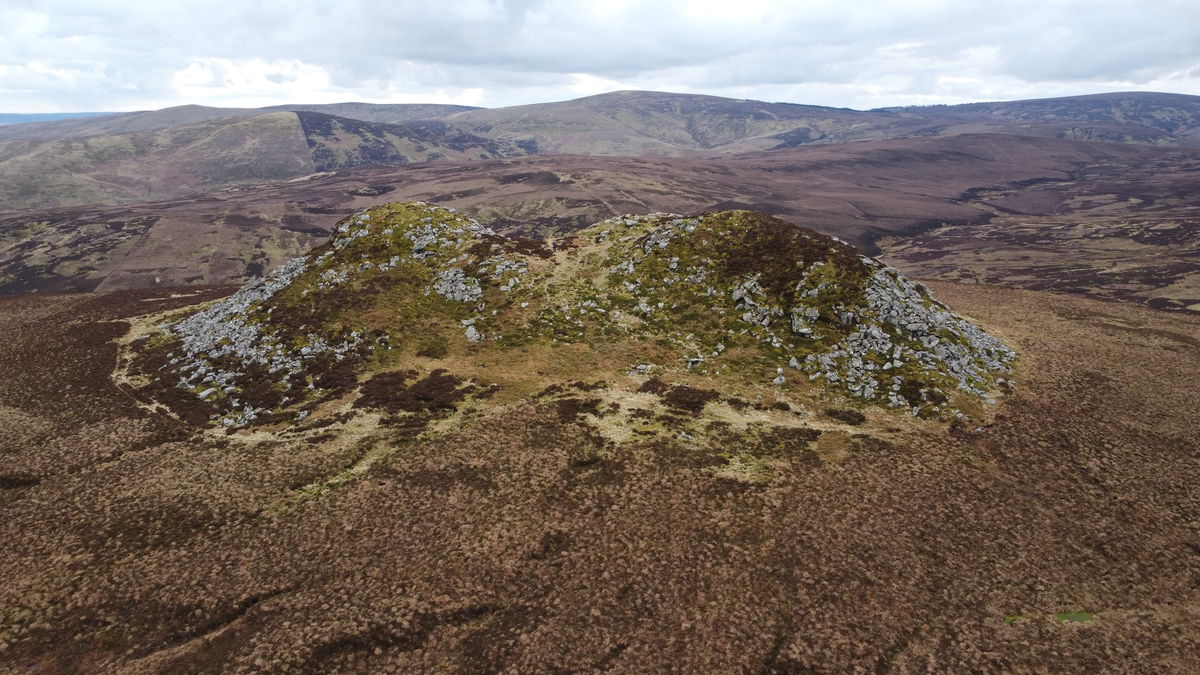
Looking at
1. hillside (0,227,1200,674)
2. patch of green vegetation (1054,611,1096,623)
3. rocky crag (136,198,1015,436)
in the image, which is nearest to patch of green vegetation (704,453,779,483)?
hillside (0,227,1200,674)

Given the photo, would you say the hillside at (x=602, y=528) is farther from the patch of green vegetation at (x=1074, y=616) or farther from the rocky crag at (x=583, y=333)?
the rocky crag at (x=583, y=333)

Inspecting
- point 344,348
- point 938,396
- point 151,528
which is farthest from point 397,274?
point 938,396

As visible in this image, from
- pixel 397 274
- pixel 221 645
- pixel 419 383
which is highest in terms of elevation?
pixel 397 274

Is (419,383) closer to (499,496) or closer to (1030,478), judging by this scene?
(499,496)

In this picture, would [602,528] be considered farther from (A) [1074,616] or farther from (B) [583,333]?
(B) [583,333]

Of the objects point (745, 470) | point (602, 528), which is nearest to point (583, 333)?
point (745, 470)

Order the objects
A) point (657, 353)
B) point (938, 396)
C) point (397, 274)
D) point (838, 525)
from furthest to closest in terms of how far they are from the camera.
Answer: point (397, 274) → point (657, 353) → point (938, 396) → point (838, 525)

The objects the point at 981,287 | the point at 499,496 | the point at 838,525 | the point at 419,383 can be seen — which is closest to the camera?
the point at 838,525

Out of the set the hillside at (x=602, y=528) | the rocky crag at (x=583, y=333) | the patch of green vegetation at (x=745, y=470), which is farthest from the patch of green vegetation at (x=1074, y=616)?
the rocky crag at (x=583, y=333)

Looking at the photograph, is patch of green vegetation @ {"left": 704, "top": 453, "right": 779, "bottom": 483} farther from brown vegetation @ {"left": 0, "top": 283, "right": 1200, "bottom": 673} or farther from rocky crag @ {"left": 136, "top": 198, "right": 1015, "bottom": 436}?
rocky crag @ {"left": 136, "top": 198, "right": 1015, "bottom": 436}
